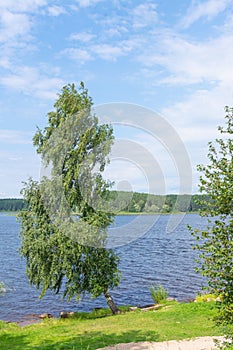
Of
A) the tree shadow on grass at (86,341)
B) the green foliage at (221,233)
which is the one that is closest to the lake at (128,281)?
the tree shadow on grass at (86,341)

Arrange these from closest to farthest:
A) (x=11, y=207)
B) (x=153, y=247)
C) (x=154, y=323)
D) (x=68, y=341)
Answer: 1. (x=68, y=341)
2. (x=154, y=323)
3. (x=153, y=247)
4. (x=11, y=207)

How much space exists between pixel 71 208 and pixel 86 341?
28.3ft

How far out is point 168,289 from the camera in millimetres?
32562

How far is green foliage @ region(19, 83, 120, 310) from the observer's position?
20812mm

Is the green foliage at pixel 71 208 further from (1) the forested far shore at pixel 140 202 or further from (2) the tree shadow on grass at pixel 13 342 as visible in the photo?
(2) the tree shadow on grass at pixel 13 342

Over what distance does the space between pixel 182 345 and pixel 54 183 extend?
11.8 meters

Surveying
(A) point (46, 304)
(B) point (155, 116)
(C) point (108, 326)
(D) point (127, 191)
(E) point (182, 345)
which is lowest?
(A) point (46, 304)

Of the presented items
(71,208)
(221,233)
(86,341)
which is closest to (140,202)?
(71,208)

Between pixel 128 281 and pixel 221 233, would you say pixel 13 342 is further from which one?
pixel 128 281

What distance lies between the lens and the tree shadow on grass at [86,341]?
530 inches

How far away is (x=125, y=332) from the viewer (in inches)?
620

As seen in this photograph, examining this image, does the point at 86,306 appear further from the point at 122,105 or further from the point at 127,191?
the point at 122,105

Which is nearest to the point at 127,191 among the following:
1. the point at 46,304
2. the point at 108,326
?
the point at 108,326

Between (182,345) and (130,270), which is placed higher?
(182,345)
